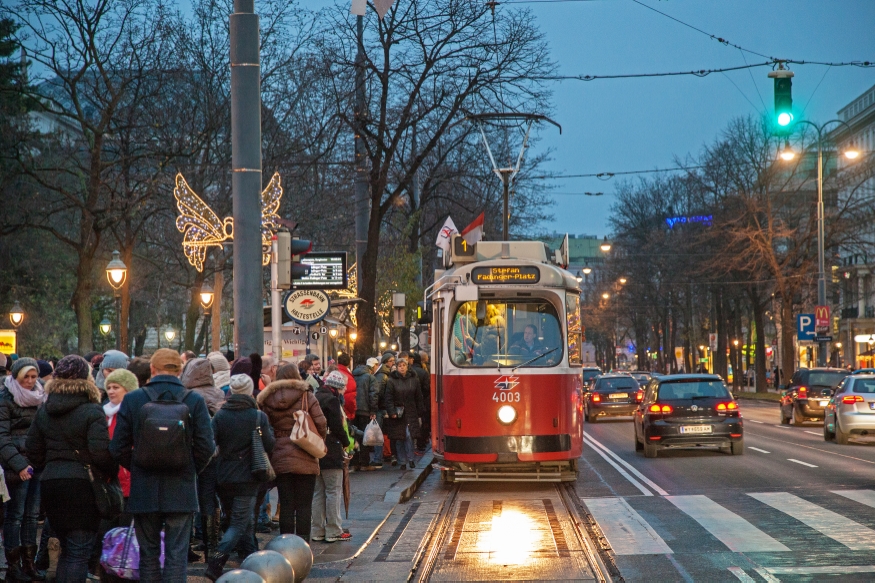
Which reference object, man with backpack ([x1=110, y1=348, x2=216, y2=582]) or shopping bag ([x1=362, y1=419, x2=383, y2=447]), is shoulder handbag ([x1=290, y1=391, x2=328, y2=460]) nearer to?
man with backpack ([x1=110, y1=348, x2=216, y2=582])

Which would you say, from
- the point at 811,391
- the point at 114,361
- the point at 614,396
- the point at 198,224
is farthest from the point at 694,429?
the point at 614,396

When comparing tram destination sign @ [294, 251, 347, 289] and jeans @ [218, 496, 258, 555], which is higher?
tram destination sign @ [294, 251, 347, 289]

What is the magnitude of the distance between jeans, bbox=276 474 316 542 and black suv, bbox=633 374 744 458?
40.5 feet

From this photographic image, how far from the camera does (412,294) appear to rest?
41.1 meters

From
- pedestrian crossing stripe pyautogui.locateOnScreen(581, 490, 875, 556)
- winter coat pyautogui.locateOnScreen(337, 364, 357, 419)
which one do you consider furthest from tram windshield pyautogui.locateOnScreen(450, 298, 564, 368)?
pedestrian crossing stripe pyautogui.locateOnScreen(581, 490, 875, 556)

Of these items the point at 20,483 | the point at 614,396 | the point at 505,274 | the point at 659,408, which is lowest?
the point at 614,396

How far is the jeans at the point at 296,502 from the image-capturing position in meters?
9.95

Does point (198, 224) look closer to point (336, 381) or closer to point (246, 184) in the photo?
point (246, 184)

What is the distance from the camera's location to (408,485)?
15773 mm

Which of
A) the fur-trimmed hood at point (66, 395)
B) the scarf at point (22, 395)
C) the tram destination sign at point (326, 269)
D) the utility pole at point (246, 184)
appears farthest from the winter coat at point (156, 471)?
the tram destination sign at point (326, 269)

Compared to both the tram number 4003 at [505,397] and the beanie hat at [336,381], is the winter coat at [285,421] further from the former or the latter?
the tram number 4003 at [505,397]

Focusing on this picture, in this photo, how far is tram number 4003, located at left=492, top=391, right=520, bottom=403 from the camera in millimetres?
15992

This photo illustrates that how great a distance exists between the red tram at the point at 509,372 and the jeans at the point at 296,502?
618cm

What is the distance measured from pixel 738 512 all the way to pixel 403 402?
7443mm
